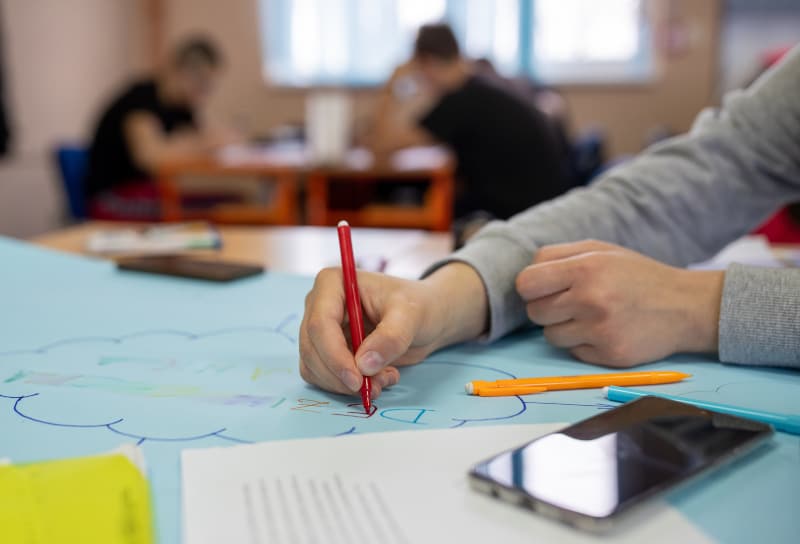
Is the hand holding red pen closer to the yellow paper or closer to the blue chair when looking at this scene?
the yellow paper

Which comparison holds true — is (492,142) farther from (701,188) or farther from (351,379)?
(351,379)

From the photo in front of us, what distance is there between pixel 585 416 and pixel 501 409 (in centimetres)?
6

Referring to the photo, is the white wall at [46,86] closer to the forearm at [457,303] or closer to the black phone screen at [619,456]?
the forearm at [457,303]

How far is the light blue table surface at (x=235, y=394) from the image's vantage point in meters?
0.47

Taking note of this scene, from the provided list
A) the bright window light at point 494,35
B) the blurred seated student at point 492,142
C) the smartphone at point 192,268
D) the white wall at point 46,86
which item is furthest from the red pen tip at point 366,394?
the bright window light at point 494,35

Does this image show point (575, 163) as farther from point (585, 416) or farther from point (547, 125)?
point (585, 416)

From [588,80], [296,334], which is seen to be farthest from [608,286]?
[588,80]

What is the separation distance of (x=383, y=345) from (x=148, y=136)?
344 cm

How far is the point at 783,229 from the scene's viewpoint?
70.0 inches

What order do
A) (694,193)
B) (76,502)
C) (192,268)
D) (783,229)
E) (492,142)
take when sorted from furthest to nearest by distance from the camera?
1. (492,142)
2. (783,229)
3. (192,268)
4. (694,193)
5. (76,502)

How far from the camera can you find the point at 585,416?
579 mm

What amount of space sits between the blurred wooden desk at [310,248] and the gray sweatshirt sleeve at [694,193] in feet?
0.92

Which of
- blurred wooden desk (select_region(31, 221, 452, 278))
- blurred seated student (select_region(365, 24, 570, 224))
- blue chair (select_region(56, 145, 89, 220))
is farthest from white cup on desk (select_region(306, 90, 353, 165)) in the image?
blurred wooden desk (select_region(31, 221, 452, 278))

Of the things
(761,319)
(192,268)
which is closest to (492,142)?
(192,268)
